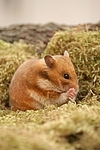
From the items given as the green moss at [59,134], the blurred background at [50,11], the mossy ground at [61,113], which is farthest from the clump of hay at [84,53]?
the blurred background at [50,11]

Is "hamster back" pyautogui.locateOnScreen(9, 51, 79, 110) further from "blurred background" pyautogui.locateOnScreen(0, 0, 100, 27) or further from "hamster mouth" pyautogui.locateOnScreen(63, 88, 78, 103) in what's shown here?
"blurred background" pyautogui.locateOnScreen(0, 0, 100, 27)

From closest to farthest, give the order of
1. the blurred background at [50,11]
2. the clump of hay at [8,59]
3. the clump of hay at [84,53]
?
the clump of hay at [84,53]
the clump of hay at [8,59]
the blurred background at [50,11]

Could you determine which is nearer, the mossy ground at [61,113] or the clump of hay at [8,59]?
the mossy ground at [61,113]

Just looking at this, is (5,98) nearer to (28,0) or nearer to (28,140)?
(28,140)

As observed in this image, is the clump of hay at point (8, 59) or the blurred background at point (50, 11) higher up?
the blurred background at point (50, 11)

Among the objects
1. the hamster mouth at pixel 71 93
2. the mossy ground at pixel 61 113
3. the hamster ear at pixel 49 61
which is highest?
the hamster ear at pixel 49 61

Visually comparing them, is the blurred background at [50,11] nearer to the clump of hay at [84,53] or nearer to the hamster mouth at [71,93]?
the clump of hay at [84,53]

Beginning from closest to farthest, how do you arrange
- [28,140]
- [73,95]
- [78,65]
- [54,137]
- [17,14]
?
[28,140]
[54,137]
[73,95]
[78,65]
[17,14]

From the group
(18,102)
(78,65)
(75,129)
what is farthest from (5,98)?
(75,129)
